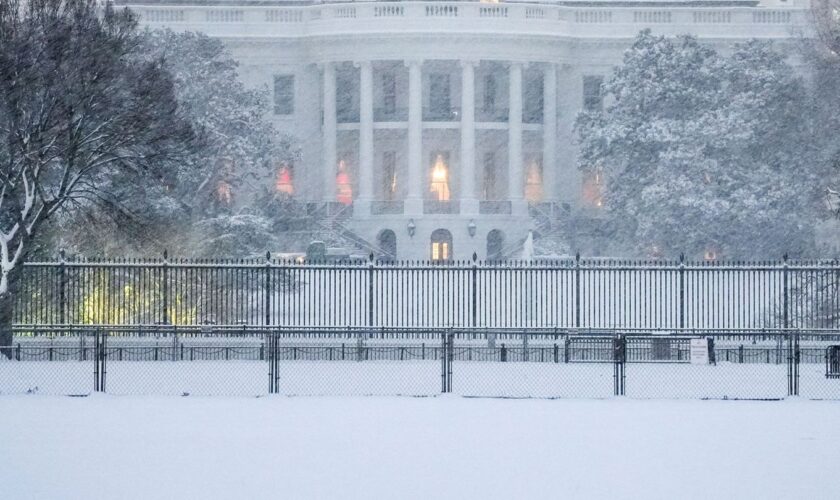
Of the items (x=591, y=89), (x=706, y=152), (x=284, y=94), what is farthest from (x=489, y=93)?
(x=706, y=152)

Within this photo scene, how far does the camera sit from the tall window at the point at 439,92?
75.4 m

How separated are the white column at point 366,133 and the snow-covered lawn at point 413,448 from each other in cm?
4550

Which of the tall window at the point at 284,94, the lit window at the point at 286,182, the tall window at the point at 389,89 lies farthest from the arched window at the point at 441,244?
the tall window at the point at 284,94

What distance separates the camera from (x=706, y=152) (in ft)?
176

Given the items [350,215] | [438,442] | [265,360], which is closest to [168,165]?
[265,360]

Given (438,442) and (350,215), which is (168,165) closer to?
(438,442)

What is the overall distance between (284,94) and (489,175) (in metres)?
9.55

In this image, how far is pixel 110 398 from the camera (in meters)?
23.7

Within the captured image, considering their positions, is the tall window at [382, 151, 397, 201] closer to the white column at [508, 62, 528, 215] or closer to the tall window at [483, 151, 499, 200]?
the tall window at [483, 151, 499, 200]

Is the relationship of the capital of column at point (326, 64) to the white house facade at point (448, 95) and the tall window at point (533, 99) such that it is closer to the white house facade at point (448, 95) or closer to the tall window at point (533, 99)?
the white house facade at point (448, 95)

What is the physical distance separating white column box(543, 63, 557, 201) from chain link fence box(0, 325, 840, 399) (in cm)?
3805

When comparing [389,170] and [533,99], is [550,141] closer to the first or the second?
[533,99]

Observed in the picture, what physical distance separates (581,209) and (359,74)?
12599mm

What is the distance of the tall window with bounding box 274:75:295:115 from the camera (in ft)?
241
